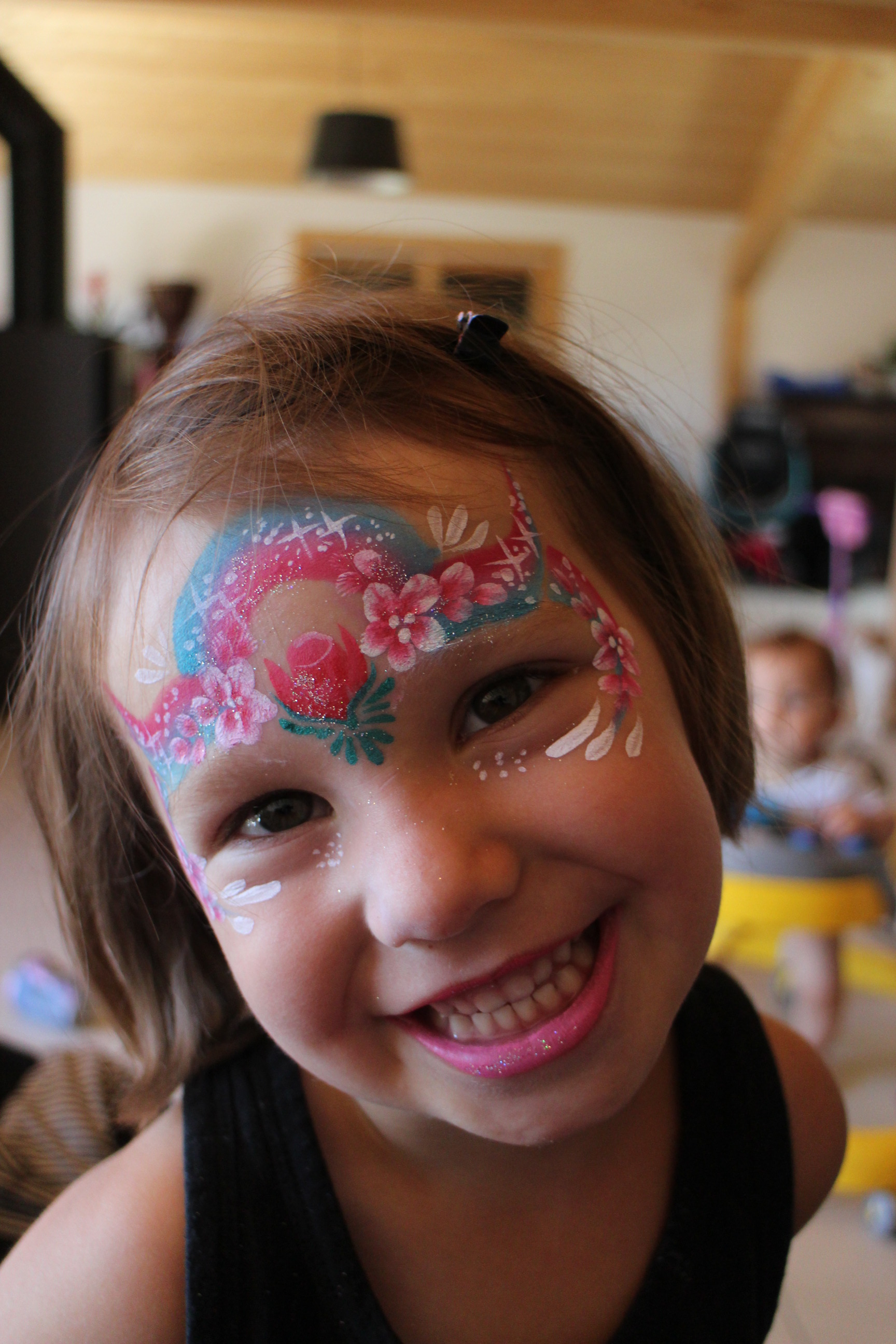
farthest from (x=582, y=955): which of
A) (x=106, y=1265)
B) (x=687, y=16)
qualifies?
(x=687, y=16)

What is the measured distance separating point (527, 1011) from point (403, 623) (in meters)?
0.21

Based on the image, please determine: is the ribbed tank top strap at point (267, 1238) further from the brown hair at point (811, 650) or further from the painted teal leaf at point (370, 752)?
the brown hair at point (811, 650)

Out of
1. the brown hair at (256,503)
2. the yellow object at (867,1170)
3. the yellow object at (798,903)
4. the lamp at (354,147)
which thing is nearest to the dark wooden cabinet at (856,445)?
the lamp at (354,147)

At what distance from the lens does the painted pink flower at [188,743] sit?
0.58 m

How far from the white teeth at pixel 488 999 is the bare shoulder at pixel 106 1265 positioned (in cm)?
25

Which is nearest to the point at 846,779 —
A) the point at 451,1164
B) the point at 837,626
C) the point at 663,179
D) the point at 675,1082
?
the point at 675,1082

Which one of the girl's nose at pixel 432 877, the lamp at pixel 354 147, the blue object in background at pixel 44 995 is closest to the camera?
the girl's nose at pixel 432 877

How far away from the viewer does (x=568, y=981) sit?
59 cm

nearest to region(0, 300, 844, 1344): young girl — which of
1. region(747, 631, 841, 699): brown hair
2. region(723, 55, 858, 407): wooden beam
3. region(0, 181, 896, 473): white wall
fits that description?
region(747, 631, 841, 699): brown hair

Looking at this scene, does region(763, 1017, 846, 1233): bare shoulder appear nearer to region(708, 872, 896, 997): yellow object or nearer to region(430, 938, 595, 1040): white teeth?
region(430, 938, 595, 1040): white teeth

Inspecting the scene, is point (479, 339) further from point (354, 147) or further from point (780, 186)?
point (780, 186)

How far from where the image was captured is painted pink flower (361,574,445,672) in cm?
55

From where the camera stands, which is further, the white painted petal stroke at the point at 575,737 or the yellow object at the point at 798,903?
the yellow object at the point at 798,903

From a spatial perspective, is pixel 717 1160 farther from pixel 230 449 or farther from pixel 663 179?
pixel 663 179
